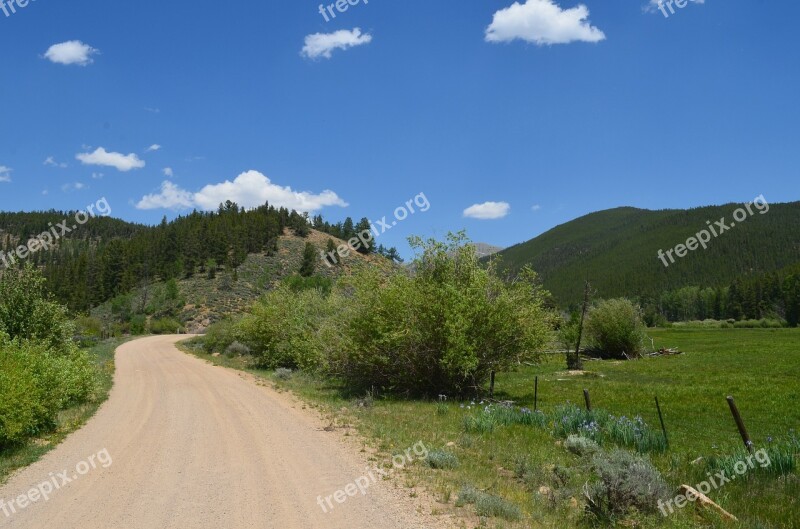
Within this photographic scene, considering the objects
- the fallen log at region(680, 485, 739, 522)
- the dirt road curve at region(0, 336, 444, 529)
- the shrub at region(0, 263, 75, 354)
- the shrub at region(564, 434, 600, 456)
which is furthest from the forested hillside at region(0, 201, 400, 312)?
the fallen log at region(680, 485, 739, 522)

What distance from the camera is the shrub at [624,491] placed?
22.3ft

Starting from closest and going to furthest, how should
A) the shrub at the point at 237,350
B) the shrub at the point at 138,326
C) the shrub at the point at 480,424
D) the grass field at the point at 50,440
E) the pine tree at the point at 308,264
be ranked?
the grass field at the point at 50,440, the shrub at the point at 480,424, the shrub at the point at 237,350, the shrub at the point at 138,326, the pine tree at the point at 308,264

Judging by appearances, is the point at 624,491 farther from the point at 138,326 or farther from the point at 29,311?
the point at 138,326

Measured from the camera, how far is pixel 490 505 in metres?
7.18

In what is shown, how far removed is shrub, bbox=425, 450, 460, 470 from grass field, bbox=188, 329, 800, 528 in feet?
0.13

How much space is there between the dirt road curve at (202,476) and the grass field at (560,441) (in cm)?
125

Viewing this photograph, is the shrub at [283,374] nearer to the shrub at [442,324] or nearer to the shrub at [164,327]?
the shrub at [442,324]

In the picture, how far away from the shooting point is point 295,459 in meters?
10.0

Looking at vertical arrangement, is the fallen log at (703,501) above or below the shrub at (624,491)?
below

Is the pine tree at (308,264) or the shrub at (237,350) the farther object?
the pine tree at (308,264)

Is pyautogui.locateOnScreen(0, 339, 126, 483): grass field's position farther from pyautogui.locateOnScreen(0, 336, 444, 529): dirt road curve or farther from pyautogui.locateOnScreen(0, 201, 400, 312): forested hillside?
pyautogui.locateOnScreen(0, 201, 400, 312): forested hillside

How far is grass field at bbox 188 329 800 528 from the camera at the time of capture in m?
7.12

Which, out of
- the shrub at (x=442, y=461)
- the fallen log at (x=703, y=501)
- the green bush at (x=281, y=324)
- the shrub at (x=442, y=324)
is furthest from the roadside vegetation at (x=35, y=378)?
the fallen log at (x=703, y=501)

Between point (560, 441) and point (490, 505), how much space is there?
491 centimetres
